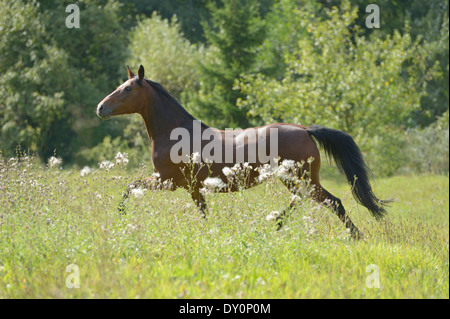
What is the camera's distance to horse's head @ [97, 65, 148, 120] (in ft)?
25.4

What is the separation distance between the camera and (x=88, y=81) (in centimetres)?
2650

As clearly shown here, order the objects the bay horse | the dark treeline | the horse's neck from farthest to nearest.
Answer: the dark treeline → the horse's neck → the bay horse

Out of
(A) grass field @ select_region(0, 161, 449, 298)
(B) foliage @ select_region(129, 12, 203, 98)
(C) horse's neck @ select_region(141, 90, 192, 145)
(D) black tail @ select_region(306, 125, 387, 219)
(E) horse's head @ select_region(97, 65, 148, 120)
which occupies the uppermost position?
(B) foliage @ select_region(129, 12, 203, 98)

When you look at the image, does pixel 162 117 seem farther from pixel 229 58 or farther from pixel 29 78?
pixel 29 78

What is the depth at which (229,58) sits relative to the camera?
22906 mm

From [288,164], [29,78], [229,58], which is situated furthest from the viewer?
[29,78]

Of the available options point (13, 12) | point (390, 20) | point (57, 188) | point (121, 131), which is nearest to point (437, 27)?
point (390, 20)

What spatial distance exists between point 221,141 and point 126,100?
142 centimetres

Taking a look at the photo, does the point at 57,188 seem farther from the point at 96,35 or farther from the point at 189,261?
the point at 96,35

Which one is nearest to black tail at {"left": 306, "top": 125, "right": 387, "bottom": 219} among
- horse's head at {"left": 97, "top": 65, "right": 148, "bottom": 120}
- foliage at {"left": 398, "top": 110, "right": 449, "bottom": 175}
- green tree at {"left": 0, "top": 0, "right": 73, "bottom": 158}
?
horse's head at {"left": 97, "top": 65, "right": 148, "bottom": 120}

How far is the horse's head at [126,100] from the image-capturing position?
773 centimetres

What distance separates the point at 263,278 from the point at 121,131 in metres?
24.5

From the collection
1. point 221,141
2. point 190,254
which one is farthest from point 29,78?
point 190,254

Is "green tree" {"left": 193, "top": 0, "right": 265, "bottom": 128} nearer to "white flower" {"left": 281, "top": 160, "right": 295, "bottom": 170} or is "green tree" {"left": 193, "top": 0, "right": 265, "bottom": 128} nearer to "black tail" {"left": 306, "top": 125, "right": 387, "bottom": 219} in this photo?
"black tail" {"left": 306, "top": 125, "right": 387, "bottom": 219}
